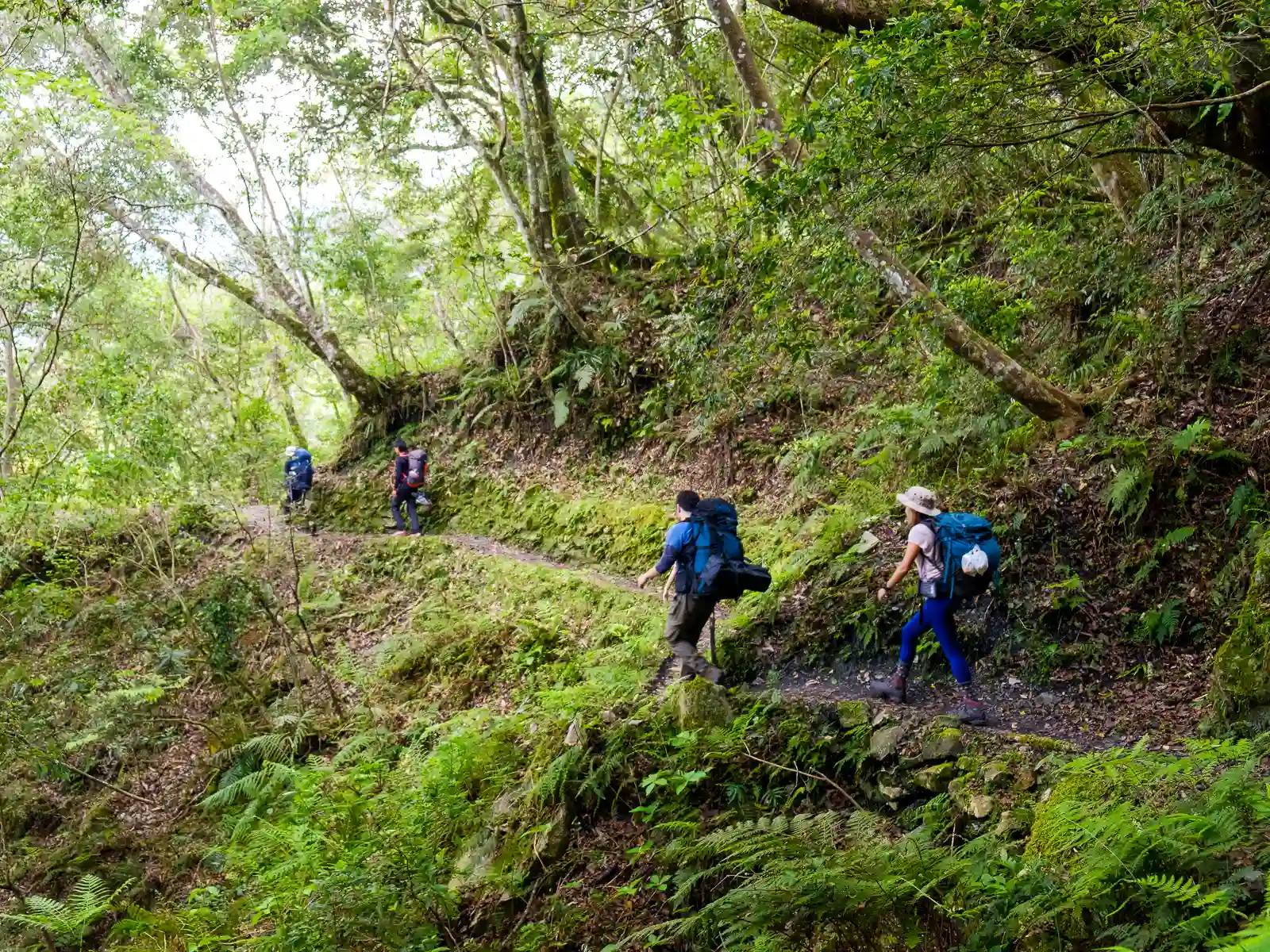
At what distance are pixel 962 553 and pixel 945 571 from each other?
0.61 feet

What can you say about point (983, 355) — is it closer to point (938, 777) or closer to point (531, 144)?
point (938, 777)

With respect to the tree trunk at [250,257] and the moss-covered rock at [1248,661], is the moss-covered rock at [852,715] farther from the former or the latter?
the tree trunk at [250,257]

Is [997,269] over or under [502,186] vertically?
under

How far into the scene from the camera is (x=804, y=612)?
27.5 ft

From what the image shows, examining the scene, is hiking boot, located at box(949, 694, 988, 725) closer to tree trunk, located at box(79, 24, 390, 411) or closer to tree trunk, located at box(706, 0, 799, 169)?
tree trunk, located at box(706, 0, 799, 169)

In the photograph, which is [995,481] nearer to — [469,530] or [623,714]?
[623,714]

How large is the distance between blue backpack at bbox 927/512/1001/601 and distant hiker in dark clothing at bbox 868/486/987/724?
2.5 inches

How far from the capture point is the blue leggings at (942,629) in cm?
633

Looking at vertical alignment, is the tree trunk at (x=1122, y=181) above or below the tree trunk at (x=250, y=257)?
below

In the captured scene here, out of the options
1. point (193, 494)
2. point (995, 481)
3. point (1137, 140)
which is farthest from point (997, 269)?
point (193, 494)

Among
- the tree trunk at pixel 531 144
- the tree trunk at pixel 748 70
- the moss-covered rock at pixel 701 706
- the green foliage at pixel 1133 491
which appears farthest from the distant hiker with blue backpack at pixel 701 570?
the tree trunk at pixel 531 144

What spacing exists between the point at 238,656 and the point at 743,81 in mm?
11316

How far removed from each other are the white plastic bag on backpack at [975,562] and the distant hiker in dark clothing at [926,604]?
22 cm

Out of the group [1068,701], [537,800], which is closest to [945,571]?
[1068,701]
